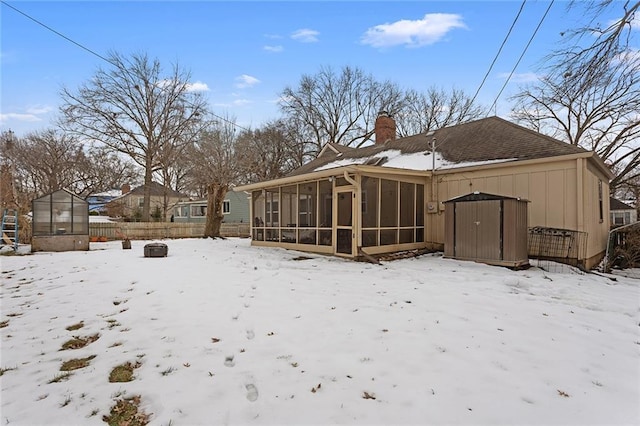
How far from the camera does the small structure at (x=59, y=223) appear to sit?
478 inches

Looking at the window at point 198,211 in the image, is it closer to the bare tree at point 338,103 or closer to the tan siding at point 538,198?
the bare tree at point 338,103

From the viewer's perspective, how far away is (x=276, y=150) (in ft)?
96.0

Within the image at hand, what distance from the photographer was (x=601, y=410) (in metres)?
2.36

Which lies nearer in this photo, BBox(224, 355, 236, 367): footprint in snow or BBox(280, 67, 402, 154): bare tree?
BBox(224, 355, 236, 367): footprint in snow

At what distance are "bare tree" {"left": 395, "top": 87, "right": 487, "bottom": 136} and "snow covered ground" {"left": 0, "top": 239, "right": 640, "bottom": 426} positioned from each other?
23092mm

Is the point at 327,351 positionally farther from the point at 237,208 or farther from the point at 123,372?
the point at 237,208

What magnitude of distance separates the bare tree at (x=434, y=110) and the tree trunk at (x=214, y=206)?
669 inches

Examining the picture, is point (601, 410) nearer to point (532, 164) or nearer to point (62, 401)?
point (62, 401)

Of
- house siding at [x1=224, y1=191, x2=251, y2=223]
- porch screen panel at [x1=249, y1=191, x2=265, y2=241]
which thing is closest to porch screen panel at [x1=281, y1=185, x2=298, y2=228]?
porch screen panel at [x1=249, y1=191, x2=265, y2=241]

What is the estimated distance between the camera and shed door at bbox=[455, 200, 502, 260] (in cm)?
809

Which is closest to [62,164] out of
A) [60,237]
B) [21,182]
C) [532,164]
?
[21,182]

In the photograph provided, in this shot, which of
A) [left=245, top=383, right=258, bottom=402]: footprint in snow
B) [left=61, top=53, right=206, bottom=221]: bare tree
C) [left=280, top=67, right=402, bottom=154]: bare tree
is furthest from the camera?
[left=280, top=67, right=402, bottom=154]: bare tree

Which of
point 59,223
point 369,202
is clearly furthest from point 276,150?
point 369,202

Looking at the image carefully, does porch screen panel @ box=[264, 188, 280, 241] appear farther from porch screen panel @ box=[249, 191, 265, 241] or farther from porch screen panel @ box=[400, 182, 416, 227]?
porch screen panel @ box=[400, 182, 416, 227]
